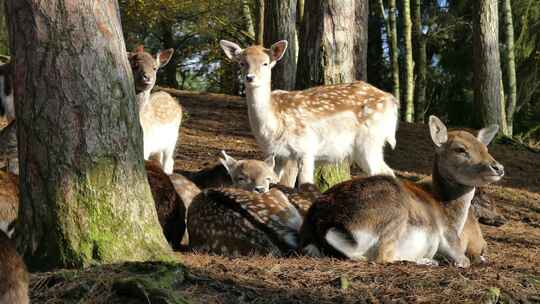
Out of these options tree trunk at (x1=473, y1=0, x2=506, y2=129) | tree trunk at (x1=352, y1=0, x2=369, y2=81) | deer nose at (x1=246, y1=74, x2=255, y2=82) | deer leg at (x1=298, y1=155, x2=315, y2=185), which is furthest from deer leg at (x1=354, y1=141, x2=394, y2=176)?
tree trunk at (x1=473, y1=0, x2=506, y2=129)

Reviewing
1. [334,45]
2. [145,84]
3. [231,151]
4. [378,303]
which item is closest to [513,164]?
[231,151]

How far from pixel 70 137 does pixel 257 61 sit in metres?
4.65

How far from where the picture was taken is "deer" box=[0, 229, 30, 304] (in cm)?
364

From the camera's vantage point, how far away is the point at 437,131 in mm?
7477

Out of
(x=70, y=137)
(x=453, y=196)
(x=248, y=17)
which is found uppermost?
(x=248, y=17)

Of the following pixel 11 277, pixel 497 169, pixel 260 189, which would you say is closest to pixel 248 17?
pixel 260 189

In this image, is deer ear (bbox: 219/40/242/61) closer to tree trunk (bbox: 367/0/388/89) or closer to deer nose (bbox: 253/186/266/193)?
deer nose (bbox: 253/186/266/193)

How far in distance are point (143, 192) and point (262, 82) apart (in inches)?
168

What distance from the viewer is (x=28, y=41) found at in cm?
524

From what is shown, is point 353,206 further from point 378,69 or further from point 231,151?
point 378,69

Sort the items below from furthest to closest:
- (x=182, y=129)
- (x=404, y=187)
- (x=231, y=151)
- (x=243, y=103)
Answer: (x=243, y=103) → (x=182, y=129) → (x=231, y=151) → (x=404, y=187)

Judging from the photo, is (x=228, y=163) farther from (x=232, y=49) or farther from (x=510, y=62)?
(x=510, y=62)

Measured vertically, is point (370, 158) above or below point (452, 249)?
above

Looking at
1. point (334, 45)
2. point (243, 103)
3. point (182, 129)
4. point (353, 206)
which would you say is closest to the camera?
point (353, 206)
